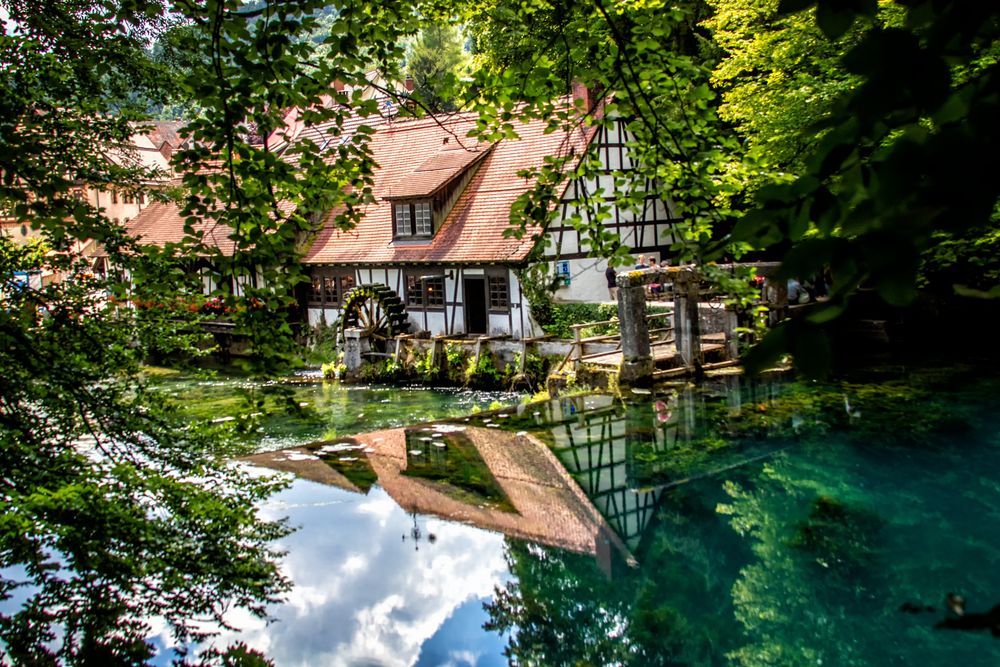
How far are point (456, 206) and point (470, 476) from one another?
14.1 metres

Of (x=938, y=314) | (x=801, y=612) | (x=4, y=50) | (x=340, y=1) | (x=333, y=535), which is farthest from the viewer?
(x=938, y=314)

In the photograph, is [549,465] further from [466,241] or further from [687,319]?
[466,241]

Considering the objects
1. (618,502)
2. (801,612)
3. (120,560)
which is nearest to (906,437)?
(618,502)

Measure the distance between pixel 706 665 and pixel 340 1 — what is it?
5.92m

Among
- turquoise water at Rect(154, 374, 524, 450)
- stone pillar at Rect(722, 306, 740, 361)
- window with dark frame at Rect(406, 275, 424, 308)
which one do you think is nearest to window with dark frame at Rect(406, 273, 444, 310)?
window with dark frame at Rect(406, 275, 424, 308)

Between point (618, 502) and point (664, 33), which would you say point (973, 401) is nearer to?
point (618, 502)

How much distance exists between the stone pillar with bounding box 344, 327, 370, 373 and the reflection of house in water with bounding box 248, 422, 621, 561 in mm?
8992

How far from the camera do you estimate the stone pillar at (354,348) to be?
25062 millimetres

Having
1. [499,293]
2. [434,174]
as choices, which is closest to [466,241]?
[499,293]

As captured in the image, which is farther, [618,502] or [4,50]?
[618,502]

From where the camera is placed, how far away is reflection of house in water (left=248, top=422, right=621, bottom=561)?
11.1 meters

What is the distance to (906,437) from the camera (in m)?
13.8

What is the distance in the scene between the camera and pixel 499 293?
24.1 metres

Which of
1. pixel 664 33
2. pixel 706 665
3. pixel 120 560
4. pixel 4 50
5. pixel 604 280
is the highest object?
pixel 4 50
